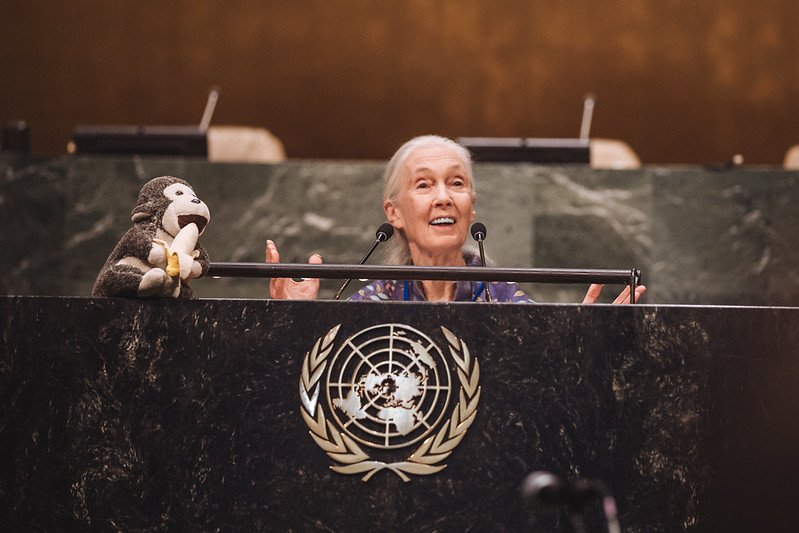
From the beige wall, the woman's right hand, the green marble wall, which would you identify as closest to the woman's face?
the woman's right hand

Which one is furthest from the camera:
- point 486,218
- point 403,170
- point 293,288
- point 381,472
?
point 486,218

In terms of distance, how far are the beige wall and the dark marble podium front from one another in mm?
4947

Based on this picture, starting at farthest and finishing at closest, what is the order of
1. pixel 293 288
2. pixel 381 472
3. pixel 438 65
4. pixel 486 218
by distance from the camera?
pixel 438 65 → pixel 486 218 → pixel 293 288 → pixel 381 472

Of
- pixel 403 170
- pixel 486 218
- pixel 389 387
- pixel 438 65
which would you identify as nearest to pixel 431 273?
pixel 389 387

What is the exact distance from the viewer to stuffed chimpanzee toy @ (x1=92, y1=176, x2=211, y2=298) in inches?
90.2

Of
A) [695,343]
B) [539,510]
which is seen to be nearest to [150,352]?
[539,510]

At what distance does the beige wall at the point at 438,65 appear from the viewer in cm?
703

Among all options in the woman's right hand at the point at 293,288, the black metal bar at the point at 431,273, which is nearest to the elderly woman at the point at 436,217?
the woman's right hand at the point at 293,288

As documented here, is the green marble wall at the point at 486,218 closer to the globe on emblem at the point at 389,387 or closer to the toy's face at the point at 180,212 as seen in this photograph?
the toy's face at the point at 180,212

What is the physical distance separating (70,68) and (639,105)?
12.7 feet

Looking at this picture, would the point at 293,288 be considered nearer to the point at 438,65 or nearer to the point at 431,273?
the point at 431,273

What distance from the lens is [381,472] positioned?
225 cm

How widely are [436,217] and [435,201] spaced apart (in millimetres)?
50

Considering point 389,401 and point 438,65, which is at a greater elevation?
point 438,65
